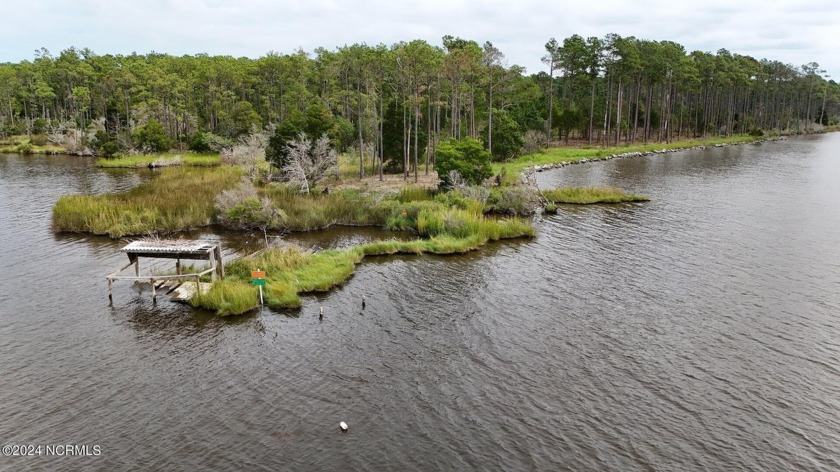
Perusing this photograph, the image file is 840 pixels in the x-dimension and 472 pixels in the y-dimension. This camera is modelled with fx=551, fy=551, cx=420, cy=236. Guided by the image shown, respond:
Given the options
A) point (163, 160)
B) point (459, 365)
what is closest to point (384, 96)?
point (163, 160)

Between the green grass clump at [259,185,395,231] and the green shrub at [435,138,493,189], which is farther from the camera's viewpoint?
the green shrub at [435,138,493,189]

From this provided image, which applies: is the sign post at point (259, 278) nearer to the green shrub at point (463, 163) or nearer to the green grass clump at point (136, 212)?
the green grass clump at point (136, 212)

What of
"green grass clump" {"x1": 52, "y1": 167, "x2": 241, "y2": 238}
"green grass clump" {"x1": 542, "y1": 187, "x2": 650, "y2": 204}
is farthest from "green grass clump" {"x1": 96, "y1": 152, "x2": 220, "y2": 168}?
"green grass clump" {"x1": 542, "y1": 187, "x2": 650, "y2": 204}

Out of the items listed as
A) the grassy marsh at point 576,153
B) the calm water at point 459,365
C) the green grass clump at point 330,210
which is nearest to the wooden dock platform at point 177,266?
Answer: the calm water at point 459,365

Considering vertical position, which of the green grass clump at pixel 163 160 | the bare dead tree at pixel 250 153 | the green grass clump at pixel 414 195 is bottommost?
the green grass clump at pixel 414 195

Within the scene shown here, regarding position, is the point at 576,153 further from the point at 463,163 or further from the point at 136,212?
the point at 136,212

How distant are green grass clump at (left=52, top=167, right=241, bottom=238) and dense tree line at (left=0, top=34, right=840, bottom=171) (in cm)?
1211

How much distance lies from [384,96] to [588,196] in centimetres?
4028

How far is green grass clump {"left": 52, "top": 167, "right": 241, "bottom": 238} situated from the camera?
38281mm

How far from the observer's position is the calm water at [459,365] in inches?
627

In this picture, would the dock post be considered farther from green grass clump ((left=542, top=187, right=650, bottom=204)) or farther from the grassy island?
green grass clump ((left=542, top=187, right=650, bottom=204))

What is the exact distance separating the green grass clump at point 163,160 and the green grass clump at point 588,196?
4468 centimetres

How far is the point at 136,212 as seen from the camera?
131 feet

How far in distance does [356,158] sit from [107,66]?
74796mm
